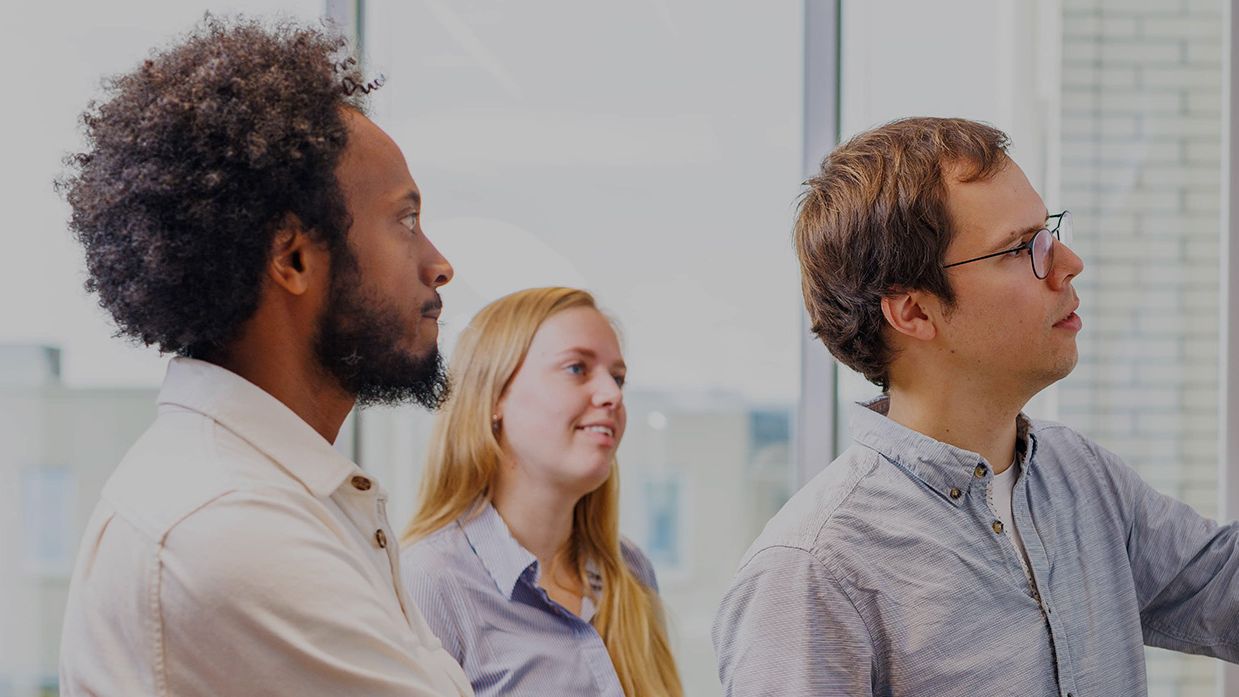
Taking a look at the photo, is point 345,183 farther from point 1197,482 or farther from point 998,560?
point 1197,482

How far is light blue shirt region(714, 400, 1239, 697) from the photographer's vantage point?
1.33 meters

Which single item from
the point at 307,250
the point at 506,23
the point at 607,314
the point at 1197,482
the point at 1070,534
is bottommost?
the point at 1197,482

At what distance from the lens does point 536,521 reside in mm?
2166

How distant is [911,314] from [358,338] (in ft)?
2.39

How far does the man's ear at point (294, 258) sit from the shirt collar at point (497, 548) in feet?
3.23

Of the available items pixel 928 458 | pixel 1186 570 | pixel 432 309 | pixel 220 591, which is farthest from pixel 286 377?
pixel 1186 570

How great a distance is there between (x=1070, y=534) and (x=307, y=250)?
101 centimetres

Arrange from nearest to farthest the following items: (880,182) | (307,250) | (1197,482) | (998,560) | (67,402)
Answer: (307,250), (998,560), (880,182), (1197,482), (67,402)

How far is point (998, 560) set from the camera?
4.58 feet

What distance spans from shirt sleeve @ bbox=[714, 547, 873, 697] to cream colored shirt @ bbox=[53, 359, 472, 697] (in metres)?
0.43

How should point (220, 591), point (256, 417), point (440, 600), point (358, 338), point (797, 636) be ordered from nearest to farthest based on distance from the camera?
point (220, 591)
point (256, 417)
point (358, 338)
point (797, 636)
point (440, 600)

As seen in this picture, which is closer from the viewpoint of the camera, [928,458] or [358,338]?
[358,338]

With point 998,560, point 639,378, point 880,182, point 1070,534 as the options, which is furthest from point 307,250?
point 639,378

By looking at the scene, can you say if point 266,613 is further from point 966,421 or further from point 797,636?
point 966,421
